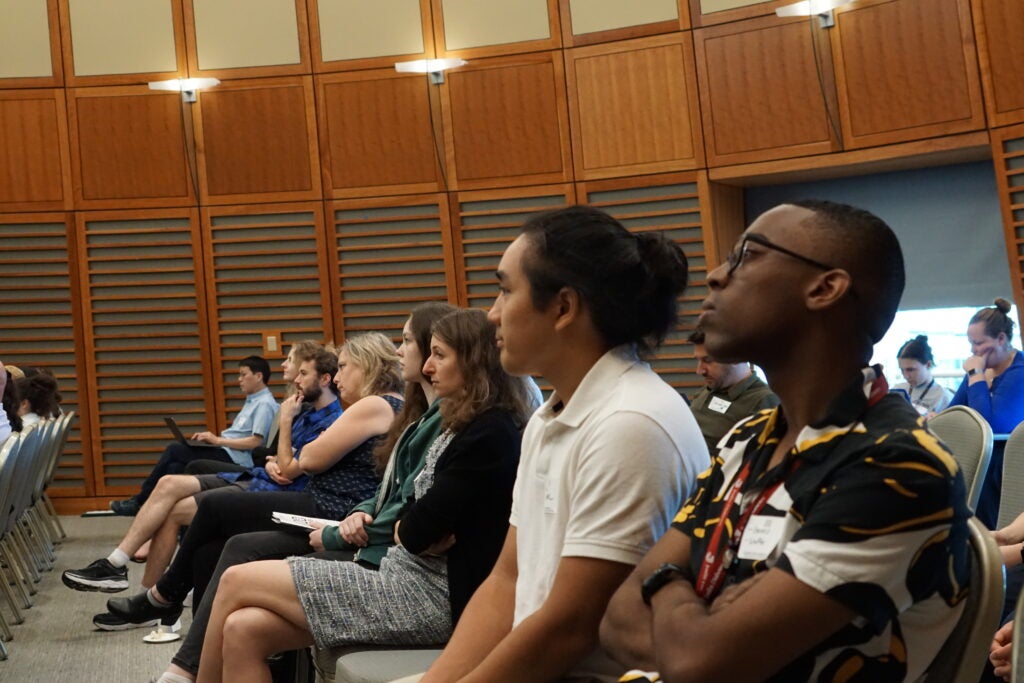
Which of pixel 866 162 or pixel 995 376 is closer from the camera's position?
pixel 995 376

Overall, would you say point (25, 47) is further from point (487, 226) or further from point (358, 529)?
point (358, 529)

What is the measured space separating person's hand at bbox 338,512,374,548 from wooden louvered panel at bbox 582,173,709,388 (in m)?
4.98

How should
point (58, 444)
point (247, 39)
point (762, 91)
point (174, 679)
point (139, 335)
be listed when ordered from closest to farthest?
point (174, 679) → point (58, 444) → point (762, 91) → point (247, 39) → point (139, 335)

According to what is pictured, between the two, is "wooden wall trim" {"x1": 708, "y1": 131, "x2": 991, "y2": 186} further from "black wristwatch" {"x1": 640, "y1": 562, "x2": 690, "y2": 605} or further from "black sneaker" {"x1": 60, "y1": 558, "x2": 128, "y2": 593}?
"black wristwatch" {"x1": 640, "y1": 562, "x2": 690, "y2": 605}

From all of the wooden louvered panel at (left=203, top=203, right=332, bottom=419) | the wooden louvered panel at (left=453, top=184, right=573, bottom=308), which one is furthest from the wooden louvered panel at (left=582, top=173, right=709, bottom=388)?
the wooden louvered panel at (left=203, top=203, right=332, bottom=419)

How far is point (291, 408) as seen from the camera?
4.98 m

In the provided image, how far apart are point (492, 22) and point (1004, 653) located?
6.92 metres

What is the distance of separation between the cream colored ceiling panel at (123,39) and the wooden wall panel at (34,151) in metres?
0.38

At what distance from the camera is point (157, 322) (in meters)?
8.54

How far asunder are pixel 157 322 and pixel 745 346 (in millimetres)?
7677

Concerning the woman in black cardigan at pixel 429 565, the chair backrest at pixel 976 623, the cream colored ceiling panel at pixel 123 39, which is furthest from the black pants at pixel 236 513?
the cream colored ceiling panel at pixel 123 39

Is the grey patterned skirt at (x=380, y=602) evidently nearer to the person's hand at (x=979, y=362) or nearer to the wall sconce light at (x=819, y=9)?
the person's hand at (x=979, y=362)

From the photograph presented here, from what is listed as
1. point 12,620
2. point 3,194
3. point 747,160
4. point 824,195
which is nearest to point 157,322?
point 3,194

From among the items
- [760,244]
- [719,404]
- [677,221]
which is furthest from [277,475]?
[677,221]
